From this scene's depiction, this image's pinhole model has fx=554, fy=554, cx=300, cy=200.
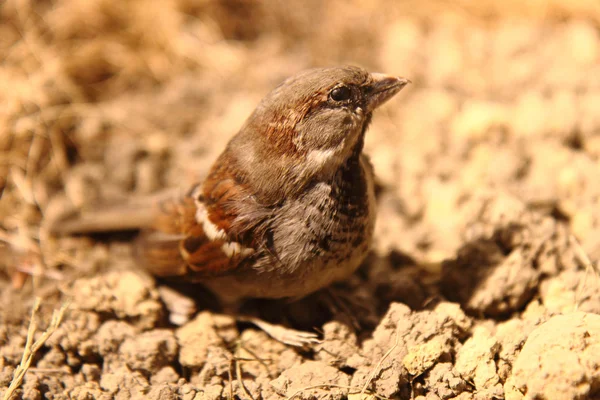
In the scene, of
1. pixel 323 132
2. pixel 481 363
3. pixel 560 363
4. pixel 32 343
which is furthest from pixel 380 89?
pixel 32 343

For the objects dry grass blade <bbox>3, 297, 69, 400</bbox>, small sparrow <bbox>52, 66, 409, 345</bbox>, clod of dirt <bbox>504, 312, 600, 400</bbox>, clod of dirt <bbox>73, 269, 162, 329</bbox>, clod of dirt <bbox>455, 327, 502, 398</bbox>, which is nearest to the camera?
clod of dirt <bbox>504, 312, 600, 400</bbox>

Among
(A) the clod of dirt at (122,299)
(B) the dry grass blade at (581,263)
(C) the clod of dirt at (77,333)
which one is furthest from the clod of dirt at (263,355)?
(B) the dry grass blade at (581,263)

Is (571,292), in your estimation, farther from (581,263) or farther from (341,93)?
(341,93)

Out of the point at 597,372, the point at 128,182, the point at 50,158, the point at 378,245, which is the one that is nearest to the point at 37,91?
the point at 50,158

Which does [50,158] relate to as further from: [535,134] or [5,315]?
[535,134]

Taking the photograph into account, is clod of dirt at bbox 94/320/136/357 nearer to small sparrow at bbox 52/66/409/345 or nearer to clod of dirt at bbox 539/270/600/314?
small sparrow at bbox 52/66/409/345

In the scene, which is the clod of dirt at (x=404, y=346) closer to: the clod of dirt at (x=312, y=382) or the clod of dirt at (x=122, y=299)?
the clod of dirt at (x=312, y=382)

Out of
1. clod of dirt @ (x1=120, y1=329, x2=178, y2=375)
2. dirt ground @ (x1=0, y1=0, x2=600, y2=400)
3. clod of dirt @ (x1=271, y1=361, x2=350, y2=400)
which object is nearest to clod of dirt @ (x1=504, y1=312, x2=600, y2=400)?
dirt ground @ (x1=0, y1=0, x2=600, y2=400)
